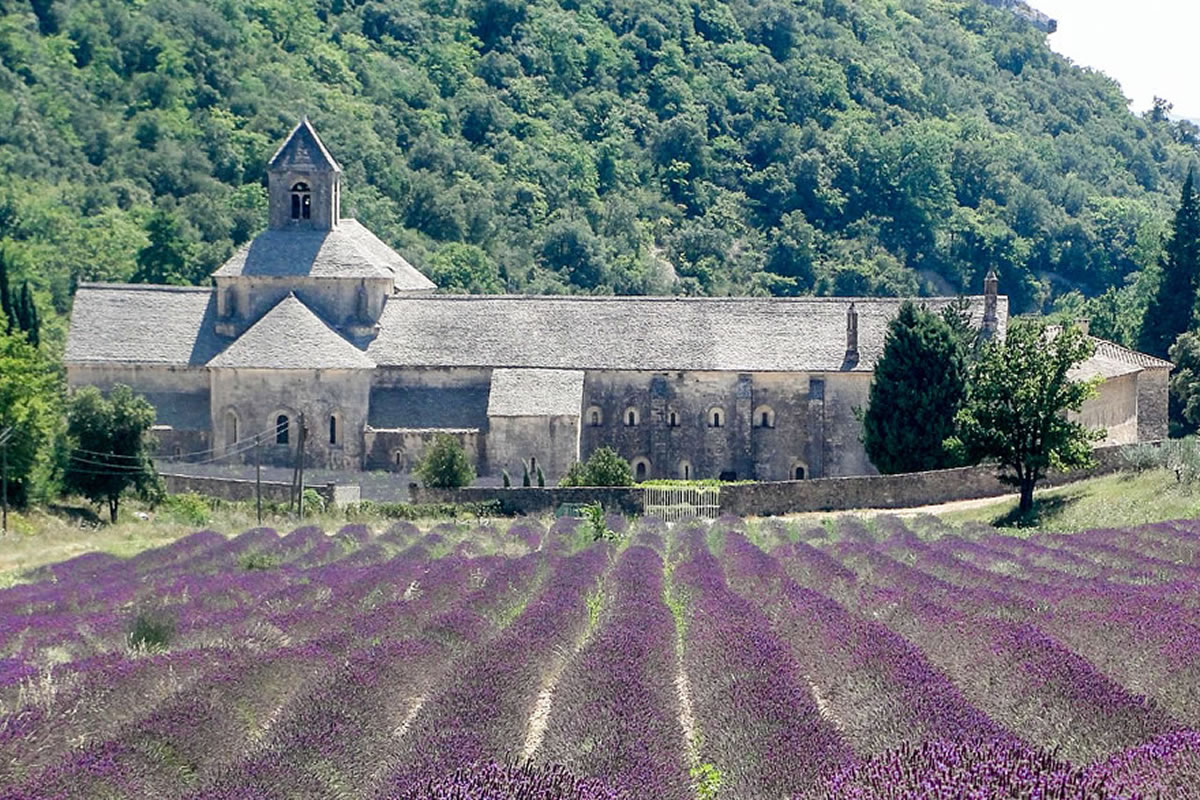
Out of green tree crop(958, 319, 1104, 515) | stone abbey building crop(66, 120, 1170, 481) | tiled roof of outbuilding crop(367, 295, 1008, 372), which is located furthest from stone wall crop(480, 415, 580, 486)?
green tree crop(958, 319, 1104, 515)

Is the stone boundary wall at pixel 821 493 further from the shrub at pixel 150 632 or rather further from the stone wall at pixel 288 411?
the shrub at pixel 150 632

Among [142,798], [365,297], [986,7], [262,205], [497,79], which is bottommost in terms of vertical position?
[142,798]

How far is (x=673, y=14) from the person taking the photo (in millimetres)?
142750

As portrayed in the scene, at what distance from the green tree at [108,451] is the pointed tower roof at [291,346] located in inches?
303

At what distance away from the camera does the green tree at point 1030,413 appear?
44250 mm

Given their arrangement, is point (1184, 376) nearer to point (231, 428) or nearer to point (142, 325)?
point (231, 428)

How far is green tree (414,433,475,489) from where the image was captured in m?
55.3

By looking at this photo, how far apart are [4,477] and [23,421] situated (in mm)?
3568

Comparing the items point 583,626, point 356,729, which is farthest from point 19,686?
point 583,626

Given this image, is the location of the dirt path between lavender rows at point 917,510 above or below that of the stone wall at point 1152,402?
below

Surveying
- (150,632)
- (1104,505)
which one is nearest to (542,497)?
(1104,505)

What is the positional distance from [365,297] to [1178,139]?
128023 millimetres

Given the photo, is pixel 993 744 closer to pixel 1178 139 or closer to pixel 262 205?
pixel 262 205

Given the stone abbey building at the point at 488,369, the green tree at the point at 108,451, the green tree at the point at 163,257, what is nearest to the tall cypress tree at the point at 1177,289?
the stone abbey building at the point at 488,369
